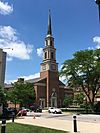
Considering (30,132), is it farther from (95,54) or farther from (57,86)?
(57,86)

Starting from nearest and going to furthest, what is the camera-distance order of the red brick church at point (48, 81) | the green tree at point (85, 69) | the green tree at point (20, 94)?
1. the green tree at point (85, 69)
2. the green tree at point (20, 94)
3. the red brick church at point (48, 81)

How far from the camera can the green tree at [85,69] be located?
49875mm

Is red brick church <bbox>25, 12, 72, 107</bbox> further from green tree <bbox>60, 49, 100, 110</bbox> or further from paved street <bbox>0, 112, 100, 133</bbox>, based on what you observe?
paved street <bbox>0, 112, 100, 133</bbox>

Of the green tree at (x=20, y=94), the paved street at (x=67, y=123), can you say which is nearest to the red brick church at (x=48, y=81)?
the green tree at (x=20, y=94)

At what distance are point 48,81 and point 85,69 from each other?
3223cm

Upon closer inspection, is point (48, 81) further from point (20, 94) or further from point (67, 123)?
point (67, 123)

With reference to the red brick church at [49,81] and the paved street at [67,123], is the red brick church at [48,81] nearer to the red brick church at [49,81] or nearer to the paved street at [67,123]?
the red brick church at [49,81]

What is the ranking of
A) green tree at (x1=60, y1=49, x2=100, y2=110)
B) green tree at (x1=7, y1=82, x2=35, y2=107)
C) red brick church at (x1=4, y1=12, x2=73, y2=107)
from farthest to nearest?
red brick church at (x1=4, y1=12, x2=73, y2=107), green tree at (x1=7, y1=82, x2=35, y2=107), green tree at (x1=60, y1=49, x2=100, y2=110)

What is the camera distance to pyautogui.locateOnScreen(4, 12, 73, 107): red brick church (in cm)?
7931

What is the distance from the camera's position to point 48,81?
80875 mm

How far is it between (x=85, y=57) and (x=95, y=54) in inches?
89.3

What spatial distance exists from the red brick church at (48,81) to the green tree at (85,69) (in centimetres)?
2823

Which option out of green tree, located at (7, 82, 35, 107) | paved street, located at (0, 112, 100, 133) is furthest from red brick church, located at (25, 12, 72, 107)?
paved street, located at (0, 112, 100, 133)

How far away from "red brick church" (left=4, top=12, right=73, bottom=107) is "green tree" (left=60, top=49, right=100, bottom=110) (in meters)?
28.2
